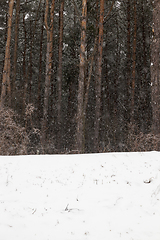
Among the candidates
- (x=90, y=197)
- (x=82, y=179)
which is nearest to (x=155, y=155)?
(x=82, y=179)

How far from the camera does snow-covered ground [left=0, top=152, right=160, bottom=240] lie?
3.98m

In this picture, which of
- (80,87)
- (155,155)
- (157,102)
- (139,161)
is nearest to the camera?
(139,161)

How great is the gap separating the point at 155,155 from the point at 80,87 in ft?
17.3

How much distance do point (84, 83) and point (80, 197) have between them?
11100 millimetres

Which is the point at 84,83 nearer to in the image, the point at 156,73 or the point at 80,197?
the point at 156,73

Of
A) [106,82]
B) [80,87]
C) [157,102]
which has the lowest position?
[157,102]

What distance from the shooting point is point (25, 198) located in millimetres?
4910

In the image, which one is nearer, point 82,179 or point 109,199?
point 109,199

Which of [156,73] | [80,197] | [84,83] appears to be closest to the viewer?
[80,197]

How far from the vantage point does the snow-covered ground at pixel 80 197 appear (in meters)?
3.98

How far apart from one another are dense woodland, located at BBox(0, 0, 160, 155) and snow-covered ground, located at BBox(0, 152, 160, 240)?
2260 mm

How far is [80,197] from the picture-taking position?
5.07 meters

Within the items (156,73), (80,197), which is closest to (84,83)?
(156,73)

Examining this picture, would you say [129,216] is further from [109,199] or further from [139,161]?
[139,161]
